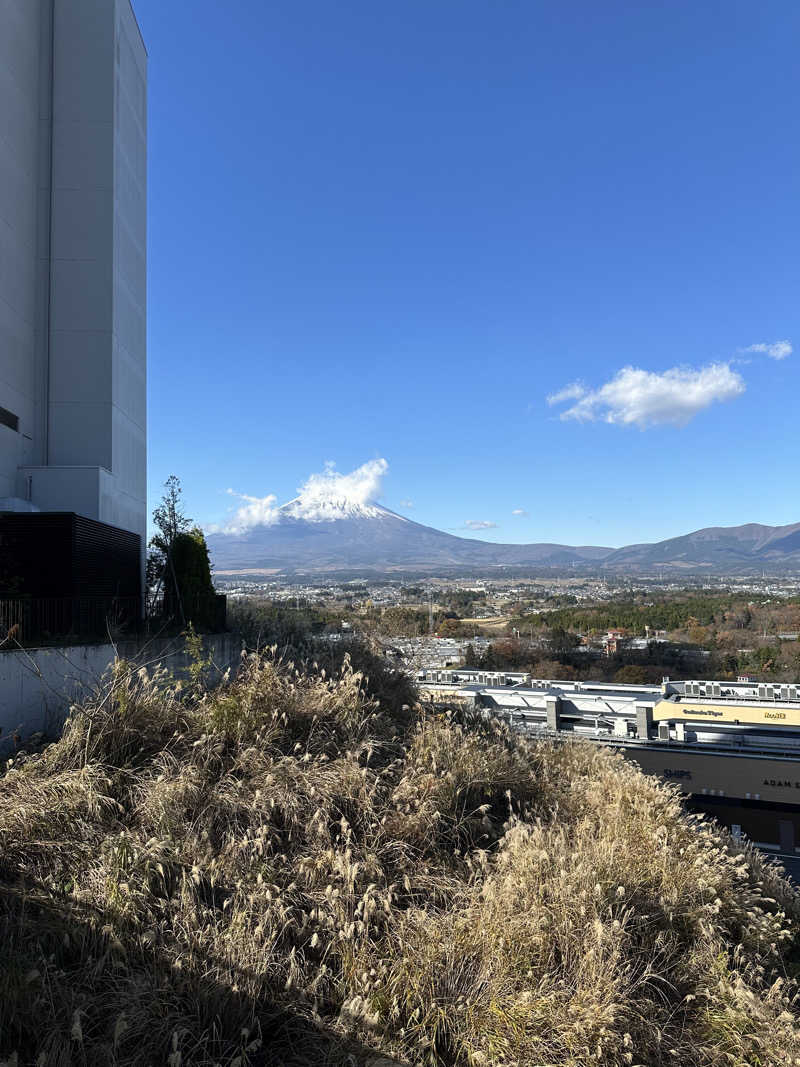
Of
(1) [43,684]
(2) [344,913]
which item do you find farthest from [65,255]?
(2) [344,913]

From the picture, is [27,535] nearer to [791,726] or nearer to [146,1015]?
[146,1015]

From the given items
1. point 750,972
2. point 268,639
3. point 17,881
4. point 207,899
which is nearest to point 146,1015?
point 207,899

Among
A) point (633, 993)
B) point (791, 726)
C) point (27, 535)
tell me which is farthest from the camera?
point (791, 726)

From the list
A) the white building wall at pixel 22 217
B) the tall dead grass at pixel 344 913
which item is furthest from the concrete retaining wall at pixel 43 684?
the white building wall at pixel 22 217

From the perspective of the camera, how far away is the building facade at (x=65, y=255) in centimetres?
1106

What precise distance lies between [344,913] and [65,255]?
→ 39.0 ft

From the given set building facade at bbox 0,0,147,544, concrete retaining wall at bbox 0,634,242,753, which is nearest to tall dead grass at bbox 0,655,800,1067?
concrete retaining wall at bbox 0,634,242,753

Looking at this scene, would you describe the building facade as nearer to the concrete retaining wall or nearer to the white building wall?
the white building wall

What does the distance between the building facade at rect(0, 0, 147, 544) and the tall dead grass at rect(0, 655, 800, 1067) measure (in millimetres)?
7161

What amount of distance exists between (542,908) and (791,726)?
68.3 feet

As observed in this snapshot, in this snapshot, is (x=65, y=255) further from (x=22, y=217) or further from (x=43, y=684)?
(x=43, y=684)

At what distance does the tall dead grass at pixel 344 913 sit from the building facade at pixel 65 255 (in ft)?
23.5

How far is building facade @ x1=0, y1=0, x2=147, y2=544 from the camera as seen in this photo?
11062 millimetres

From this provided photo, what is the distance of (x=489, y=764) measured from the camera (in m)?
6.00
